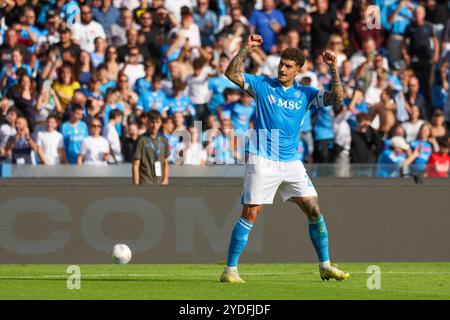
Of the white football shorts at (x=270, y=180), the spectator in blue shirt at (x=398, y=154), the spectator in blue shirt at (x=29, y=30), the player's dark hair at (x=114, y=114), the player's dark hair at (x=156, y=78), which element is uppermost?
the spectator in blue shirt at (x=29, y=30)

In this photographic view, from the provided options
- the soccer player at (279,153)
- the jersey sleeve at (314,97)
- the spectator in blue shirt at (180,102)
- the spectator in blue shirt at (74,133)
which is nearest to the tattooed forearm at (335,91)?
the soccer player at (279,153)

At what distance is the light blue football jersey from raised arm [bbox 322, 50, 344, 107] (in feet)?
1.07

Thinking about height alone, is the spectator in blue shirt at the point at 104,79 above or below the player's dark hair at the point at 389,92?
above

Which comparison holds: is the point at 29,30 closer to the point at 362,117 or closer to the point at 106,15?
the point at 106,15

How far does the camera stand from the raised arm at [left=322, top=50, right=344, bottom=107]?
13.2m

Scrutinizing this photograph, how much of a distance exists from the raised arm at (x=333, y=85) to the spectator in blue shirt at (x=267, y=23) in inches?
414

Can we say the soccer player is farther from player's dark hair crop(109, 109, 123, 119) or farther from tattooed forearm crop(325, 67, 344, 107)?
player's dark hair crop(109, 109, 123, 119)

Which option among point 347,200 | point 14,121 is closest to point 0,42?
point 14,121

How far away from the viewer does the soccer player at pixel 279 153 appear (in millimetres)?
13297

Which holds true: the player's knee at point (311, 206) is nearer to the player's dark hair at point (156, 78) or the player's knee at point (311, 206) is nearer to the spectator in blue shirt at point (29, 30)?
the player's dark hair at point (156, 78)

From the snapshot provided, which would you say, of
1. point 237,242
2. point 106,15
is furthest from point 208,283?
point 106,15

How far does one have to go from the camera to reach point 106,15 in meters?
23.4

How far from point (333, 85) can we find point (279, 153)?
3.15 ft

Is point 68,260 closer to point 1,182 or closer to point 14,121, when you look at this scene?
point 1,182
